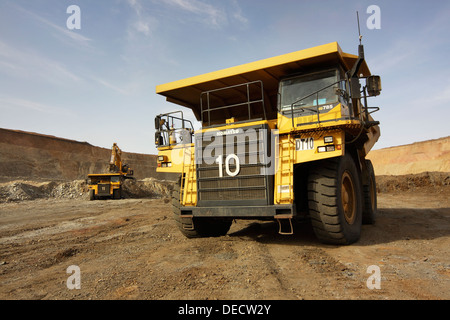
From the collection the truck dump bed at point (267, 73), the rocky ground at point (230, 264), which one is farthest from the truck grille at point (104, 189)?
the truck dump bed at point (267, 73)

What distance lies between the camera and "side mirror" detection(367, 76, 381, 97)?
17.2ft

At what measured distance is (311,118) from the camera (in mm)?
5359

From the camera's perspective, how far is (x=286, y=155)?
17.1 feet

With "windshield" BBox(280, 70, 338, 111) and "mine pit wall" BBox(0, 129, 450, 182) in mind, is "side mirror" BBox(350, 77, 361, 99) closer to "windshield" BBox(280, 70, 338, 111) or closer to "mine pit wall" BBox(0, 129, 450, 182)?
"windshield" BBox(280, 70, 338, 111)

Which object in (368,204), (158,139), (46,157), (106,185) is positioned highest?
(46,157)

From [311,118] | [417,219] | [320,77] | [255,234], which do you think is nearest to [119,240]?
[255,234]

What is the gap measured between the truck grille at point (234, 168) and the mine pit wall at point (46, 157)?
33.5 meters

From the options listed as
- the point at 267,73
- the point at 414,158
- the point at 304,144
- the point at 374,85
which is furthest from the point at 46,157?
the point at 414,158

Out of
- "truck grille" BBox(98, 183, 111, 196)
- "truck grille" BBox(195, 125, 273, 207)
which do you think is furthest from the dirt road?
"truck grille" BBox(98, 183, 111, 196)

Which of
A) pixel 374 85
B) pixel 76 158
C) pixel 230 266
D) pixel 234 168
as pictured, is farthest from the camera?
pixel 76 158

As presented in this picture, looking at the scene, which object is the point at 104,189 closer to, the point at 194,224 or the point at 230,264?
the point at 194,224

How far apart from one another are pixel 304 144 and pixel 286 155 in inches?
13.2

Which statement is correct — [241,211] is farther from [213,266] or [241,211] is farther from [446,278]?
[446,278]

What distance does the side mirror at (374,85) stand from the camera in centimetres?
523
